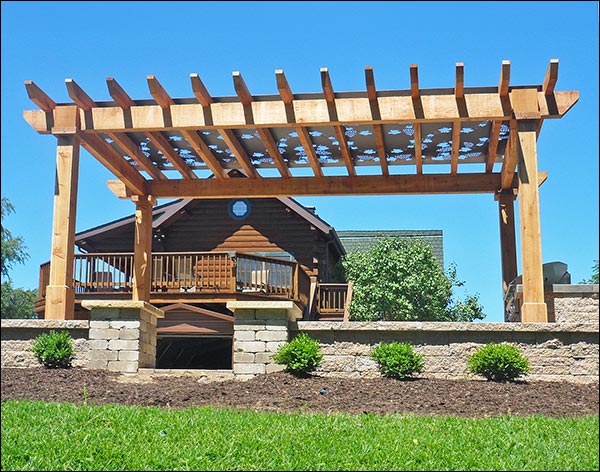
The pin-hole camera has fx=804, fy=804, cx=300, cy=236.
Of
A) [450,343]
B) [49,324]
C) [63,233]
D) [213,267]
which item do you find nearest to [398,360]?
[450,343]

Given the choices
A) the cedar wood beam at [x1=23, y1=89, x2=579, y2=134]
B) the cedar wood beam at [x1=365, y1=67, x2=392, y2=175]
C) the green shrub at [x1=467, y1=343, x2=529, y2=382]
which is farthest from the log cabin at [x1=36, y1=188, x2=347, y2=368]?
the green shrub at [x1=467, y1=343, x2=529, y2=382]

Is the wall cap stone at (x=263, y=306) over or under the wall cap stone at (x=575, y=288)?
under

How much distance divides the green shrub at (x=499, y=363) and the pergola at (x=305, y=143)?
1163 millimetres

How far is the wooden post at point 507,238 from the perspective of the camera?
13.5 meters

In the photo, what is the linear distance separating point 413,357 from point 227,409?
8.03 ft

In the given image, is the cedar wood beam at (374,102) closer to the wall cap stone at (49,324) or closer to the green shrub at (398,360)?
the green shrub at (398,360)

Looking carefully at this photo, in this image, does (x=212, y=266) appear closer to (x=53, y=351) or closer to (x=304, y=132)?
(x=304, y=132)

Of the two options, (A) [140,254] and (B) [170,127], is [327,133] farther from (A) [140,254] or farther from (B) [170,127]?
(A) [140,254]

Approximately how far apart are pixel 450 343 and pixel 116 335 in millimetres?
3889

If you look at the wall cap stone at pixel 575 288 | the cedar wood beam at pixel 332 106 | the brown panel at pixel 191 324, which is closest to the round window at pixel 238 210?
the brown panel at pixel 191 324

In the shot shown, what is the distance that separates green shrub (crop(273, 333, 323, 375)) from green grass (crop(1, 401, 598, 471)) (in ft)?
5.93

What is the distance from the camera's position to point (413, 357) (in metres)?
9.01

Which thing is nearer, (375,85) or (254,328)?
(254,328)

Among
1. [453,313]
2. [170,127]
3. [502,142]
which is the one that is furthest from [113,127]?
[453,313]
